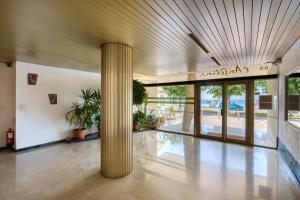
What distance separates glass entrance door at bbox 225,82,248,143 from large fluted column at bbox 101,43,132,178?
430 centimetres

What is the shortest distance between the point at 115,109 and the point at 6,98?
4073mm

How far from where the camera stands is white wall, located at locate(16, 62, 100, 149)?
4.98m

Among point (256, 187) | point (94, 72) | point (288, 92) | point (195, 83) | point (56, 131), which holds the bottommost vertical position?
point (256, 187)

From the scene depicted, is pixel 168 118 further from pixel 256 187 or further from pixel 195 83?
pixel 256 187

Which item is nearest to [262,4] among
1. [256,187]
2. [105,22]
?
[105,22]

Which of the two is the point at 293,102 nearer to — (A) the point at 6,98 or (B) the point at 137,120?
(B) the point at 137,120

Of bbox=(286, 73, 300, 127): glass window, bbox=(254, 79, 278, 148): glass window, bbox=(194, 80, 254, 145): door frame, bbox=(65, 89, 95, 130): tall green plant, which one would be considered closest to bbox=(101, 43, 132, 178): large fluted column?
bbox=(65, 89, 95, 130): tall green plant

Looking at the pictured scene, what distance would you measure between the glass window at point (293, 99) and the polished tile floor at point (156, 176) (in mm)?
1156

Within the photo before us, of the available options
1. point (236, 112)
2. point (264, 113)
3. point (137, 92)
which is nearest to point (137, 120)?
point (137, 92)

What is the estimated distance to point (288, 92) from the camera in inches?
160

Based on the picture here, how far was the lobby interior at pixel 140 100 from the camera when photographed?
234 centimetres

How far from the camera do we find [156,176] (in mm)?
3381

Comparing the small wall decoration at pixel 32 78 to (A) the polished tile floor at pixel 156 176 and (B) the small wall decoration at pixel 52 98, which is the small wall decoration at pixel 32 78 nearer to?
(B) the small wall decoration at pixel 52 98

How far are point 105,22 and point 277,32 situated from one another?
9.37 feet
